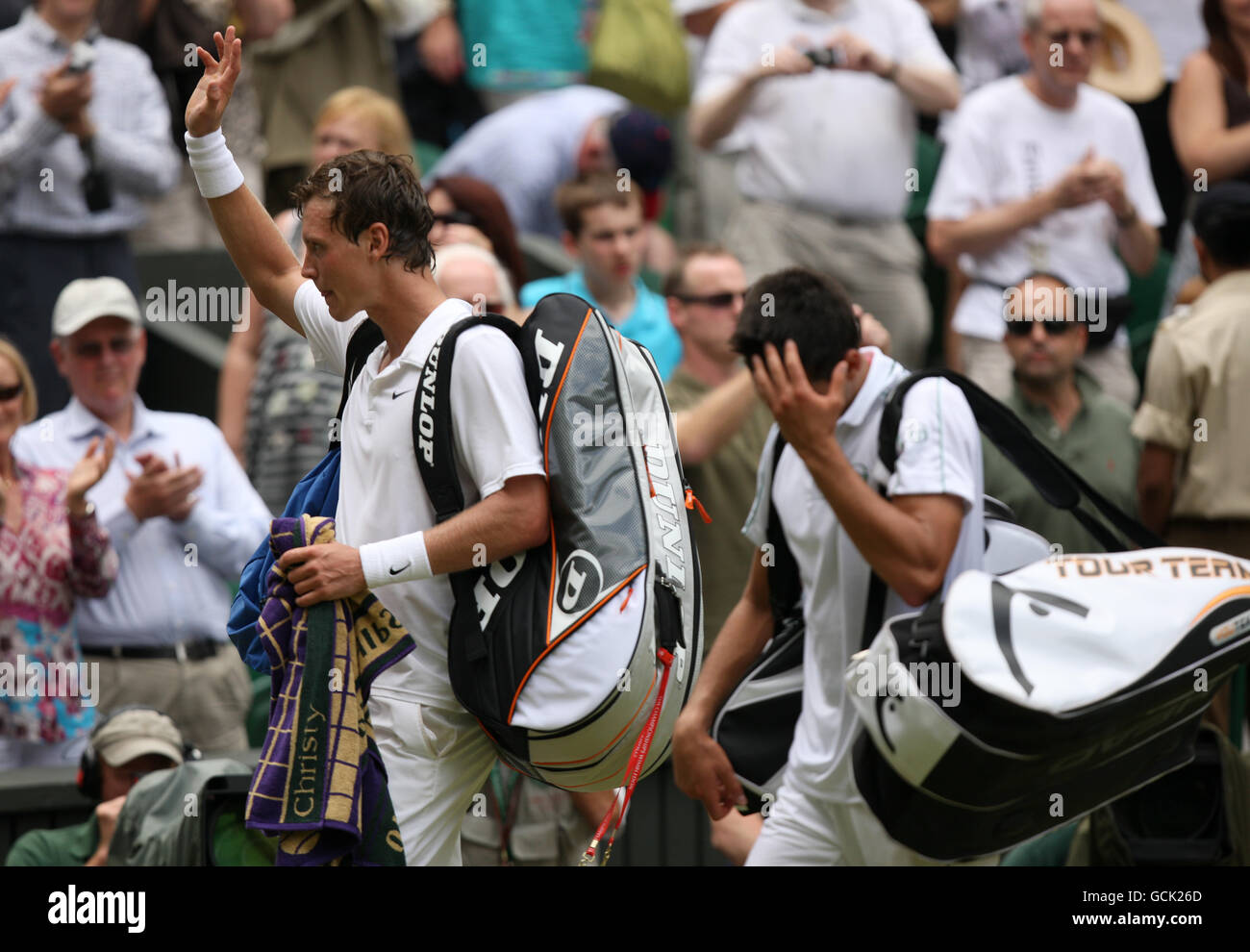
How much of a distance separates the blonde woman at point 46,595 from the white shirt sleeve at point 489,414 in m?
2.58

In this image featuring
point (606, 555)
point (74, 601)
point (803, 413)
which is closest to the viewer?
point (606, 555)

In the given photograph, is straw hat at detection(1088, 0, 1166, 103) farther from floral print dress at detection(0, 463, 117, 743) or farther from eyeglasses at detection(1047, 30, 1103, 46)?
floral print dress at detection(0, 463, 117, 743)

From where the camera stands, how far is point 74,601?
6.27 m

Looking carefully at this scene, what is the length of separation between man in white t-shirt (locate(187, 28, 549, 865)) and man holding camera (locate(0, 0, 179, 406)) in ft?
10.7

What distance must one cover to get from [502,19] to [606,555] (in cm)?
528

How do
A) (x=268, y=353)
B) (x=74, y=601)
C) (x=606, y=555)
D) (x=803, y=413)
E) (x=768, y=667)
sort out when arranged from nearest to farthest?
(x=606, y=555) < (x=803, y=413) < (x=768, y=667) < (x=74, y=601) < (x=268, y=353)

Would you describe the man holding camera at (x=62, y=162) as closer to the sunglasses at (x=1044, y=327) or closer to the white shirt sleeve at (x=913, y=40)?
the white shirt sleeve at (x=913, y=40)

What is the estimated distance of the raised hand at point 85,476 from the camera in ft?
20.1

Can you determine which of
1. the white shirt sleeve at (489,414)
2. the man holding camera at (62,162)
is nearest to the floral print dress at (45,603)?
the man holding camera at (62,162)

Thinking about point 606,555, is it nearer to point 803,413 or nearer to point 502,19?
point 803,413

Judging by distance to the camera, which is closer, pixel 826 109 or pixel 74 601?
pixel 74 601

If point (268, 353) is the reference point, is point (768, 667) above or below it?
below

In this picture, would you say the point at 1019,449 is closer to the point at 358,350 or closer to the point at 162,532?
the point at 358,350
